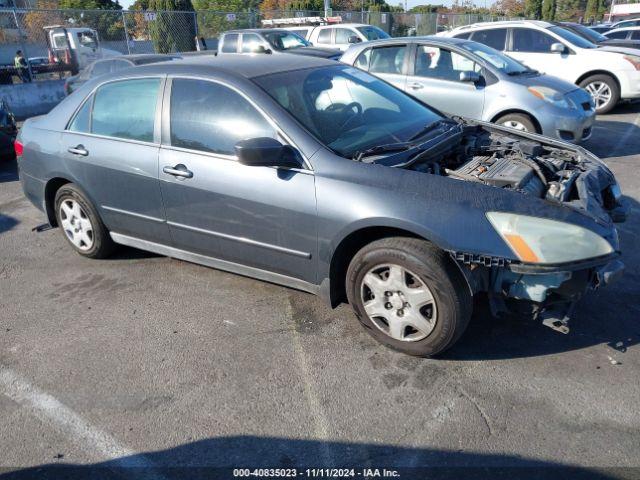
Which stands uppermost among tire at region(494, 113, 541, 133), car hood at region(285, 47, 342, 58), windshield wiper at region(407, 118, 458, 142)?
car hood at region(285, 47, 342, 58)

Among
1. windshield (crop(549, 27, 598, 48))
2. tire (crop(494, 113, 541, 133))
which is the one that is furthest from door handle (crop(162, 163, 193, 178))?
windshield (crop(549, 27, 598, 48))

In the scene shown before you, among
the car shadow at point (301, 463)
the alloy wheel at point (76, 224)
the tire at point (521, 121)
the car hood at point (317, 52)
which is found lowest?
the car shadow at point (301, 463)

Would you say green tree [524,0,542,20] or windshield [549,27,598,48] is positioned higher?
green tree [524,0,542,20]

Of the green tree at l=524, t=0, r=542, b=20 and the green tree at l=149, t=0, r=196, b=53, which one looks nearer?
the green tree at l=149, t=0, r=196, b=53

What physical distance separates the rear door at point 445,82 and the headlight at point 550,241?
15.4ft

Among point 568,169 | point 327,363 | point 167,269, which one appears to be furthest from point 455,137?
point 167,269

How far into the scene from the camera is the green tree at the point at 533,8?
46.3 m

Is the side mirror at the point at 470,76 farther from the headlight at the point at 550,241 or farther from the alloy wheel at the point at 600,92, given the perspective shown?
the headlight at the point at 550,241

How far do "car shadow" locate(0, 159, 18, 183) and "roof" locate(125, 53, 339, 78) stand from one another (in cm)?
473

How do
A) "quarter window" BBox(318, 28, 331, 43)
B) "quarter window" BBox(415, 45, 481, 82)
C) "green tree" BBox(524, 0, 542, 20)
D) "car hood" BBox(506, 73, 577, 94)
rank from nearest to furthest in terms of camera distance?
"car hood" BBox(506, 73, 577, 94) < "quarter window" BBox(415, 45, 481, 82) < "quarter window" BBox(318, 28, 331, 43) < "green tree" BBox(524, 0, 542, 20)

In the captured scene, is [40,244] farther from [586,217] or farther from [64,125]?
[586,217]

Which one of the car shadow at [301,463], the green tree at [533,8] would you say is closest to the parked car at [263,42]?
the car shadow at [301,463]

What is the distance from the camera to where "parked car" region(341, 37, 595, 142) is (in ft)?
22.2

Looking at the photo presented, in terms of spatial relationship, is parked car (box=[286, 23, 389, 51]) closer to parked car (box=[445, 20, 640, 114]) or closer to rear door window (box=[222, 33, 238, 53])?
rear door window (box=[222, 33, 238, 53])
